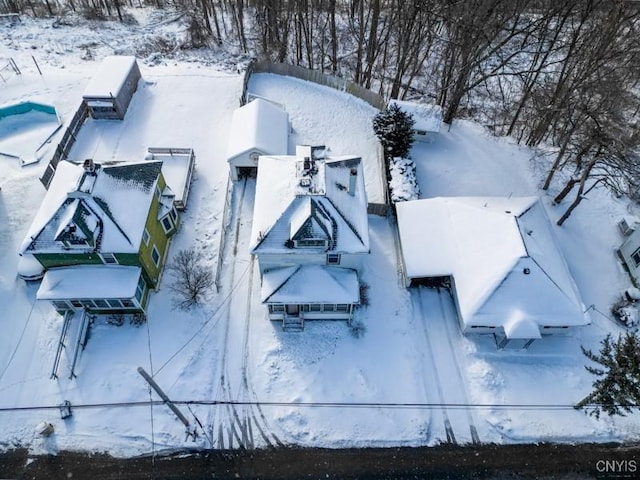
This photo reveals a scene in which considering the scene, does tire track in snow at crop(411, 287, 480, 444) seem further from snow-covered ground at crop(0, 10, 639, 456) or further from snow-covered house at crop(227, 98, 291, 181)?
snow-covered house at crop(227, 98, 291, 181)

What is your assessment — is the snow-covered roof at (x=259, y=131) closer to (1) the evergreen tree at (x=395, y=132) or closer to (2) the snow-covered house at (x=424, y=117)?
(1) the evergreen tree at (x=395, y=132)

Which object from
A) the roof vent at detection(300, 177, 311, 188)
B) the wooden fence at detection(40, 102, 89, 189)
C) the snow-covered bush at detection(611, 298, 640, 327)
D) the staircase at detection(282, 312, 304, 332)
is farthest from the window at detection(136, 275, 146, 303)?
the snow-covered bush at detection(611, 298, 640, 327)

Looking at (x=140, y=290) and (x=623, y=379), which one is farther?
(x=140, y=290)

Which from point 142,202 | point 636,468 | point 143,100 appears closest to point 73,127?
point 143,100

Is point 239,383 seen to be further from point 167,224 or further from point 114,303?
point 167,224

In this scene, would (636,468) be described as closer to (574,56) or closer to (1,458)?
(574,56)

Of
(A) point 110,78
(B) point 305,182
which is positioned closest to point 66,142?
(A) point 110,78
